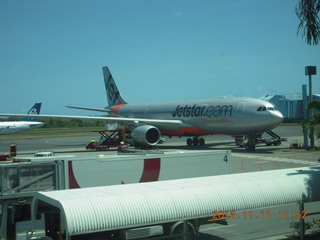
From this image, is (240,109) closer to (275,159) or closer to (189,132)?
(275,159)

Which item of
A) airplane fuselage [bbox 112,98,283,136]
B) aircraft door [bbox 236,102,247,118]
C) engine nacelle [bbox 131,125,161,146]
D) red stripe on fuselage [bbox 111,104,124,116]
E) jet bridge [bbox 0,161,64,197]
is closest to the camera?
jet bridge [bbox 0,161,64,197]

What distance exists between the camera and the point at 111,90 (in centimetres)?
5800

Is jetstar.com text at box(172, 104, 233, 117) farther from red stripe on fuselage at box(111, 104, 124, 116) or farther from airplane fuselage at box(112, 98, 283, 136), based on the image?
red stripe on fuselage at box(111, 104, 124, 116)

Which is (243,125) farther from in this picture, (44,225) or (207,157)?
(44,225)

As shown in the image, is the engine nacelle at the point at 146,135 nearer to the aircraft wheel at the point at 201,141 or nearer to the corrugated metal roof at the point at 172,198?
the aircraft wheel at the point at 201,141

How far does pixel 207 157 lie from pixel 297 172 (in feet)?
13.1

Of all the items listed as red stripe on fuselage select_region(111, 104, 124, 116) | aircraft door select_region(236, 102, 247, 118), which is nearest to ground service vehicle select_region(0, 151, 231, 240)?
aircraft door select_region(236, 102, 247, 118)

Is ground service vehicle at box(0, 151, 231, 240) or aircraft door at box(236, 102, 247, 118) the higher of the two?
aircraft door at box(236, 102, 247, 118)

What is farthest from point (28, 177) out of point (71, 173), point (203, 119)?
point (203, 119)

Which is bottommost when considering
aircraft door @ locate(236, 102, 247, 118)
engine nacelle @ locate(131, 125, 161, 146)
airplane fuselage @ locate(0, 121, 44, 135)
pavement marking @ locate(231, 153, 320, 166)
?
pavement marking @ locate(231, 153, 320, 166)

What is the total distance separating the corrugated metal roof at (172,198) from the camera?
8359mm

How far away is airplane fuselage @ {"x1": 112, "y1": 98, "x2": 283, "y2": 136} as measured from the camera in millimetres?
34812

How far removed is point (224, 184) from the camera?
34.0ft

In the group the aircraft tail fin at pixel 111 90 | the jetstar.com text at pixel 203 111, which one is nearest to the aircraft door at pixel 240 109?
the jetstar.com text at pixel 203 111
